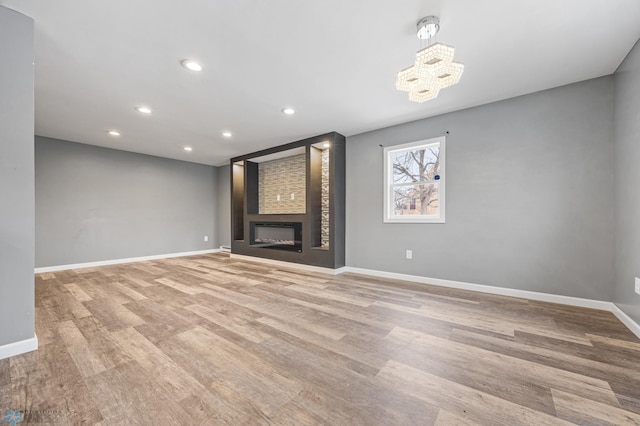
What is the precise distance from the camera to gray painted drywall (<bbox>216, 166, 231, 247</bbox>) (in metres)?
7.13

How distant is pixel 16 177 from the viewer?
175 centimetres

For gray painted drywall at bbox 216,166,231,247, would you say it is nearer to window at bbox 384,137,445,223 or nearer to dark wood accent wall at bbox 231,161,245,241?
dark wood accent wall at bbox 231,161,245,241

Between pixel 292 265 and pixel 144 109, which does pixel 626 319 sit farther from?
pixel 144 109

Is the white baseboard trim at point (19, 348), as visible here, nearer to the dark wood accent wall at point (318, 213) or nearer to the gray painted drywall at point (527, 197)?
the dark wood accent wall at point (318, 213)

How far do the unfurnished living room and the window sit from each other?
0.12ft

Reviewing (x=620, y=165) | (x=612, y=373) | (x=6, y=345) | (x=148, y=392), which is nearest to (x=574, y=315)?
(x=612, y=373)

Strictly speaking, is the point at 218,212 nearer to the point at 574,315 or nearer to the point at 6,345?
the point at 6,345

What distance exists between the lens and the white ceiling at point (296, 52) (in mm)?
1760

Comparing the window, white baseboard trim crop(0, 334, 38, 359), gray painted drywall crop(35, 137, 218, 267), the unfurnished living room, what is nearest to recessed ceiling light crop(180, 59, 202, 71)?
the unfurnished living room

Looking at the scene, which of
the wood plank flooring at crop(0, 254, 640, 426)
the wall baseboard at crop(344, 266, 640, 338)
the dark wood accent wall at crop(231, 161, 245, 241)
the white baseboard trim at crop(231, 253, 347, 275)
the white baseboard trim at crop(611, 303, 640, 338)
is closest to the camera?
the wood plank flooring at crop(0, 254, 640, 426)

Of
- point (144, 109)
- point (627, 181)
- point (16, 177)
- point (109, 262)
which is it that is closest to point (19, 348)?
point (16, 177)

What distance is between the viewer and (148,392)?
136 centimetres

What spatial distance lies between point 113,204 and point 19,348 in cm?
448

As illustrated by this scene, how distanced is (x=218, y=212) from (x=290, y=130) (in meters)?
4.20
